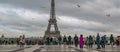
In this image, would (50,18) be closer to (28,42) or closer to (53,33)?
(53,33)

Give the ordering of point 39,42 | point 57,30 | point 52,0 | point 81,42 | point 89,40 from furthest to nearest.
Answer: point 52,0 < point 57,30 < point 39,42 < point 89,40 < point 81,42

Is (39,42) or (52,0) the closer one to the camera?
(39,42)

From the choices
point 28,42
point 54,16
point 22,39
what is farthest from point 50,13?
point 22,39

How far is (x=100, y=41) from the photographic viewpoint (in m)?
37.3

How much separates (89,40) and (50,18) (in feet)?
207

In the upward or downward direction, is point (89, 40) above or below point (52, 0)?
below

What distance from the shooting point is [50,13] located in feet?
339

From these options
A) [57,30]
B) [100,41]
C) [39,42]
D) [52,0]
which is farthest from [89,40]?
[52,0]

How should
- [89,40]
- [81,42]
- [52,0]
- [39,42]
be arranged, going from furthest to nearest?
1. [52,0]
2. [39,42]
3. [89,40]
4. [81,42]

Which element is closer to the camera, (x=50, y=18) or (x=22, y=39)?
(x=22, y=39)

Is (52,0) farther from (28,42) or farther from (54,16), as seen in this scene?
(28,42)

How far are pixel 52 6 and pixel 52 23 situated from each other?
597 cm

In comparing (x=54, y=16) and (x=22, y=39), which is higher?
(x=54, y=16)

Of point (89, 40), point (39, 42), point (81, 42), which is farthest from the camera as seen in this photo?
point (39, 42)
